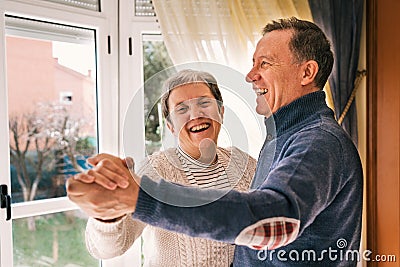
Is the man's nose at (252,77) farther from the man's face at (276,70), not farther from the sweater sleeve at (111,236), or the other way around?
the sweater sleeve at (111,236)

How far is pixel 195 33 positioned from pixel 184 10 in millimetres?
117

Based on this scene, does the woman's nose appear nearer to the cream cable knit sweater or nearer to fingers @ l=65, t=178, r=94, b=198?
the cream cable knit sweater

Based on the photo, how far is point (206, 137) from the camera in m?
0.94

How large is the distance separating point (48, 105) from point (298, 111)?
1.46 m

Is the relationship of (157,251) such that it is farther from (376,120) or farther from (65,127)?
(376,120)

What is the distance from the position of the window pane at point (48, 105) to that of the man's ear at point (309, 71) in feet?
4.52

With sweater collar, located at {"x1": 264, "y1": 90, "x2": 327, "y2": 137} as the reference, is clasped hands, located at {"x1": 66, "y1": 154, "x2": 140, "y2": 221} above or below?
below

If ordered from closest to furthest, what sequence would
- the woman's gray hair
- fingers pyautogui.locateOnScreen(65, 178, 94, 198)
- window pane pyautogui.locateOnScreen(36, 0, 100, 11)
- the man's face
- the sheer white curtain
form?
fingers pyautogui.locateOnScreen(65, 178, 94, 198) → the woman's gray hair → the man's face → window pane pyautogui.locateOnScreen(36, 0, 100, 11) → the sheer white curtain

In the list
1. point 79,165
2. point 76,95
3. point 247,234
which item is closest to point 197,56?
point 76,95

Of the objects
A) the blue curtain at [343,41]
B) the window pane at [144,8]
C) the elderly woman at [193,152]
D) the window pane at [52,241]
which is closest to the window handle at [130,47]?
the window pane at [144,8]

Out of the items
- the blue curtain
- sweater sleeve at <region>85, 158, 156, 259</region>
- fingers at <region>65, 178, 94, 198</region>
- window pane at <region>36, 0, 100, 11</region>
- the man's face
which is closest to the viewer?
fingers at <region>65, 178, 94, 198</region>

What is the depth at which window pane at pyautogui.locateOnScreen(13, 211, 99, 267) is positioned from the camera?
214 centimetres

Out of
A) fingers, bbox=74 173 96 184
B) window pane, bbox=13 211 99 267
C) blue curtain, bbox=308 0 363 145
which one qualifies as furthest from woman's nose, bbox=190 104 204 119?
blue curtain, bbox=308 0 363 145

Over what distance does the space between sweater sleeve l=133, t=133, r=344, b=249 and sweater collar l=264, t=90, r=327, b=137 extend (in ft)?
0.59
